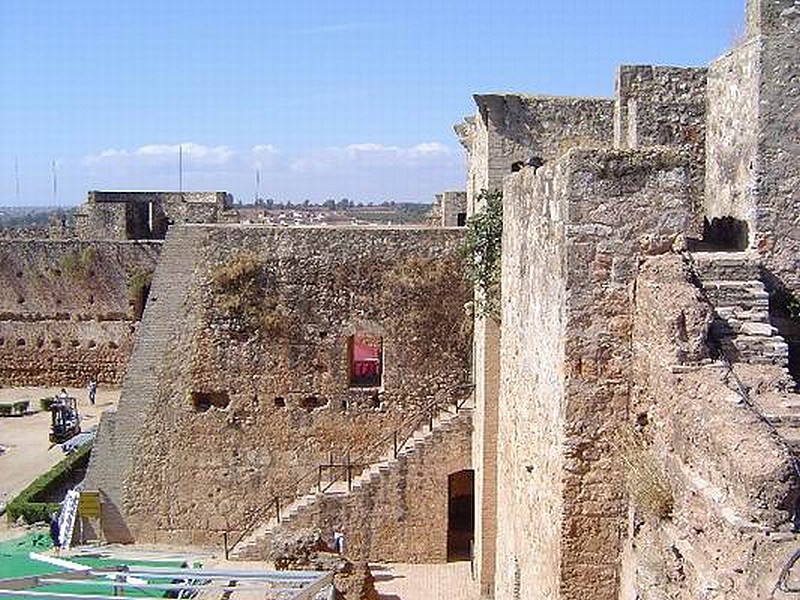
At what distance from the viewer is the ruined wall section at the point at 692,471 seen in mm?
4941

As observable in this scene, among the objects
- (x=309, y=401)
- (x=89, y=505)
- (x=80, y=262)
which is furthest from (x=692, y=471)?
(x=80, y=262)

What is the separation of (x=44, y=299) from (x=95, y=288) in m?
1.48

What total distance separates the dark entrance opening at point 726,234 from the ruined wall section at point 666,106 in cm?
167

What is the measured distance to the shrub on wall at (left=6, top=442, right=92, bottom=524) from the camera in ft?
59.1

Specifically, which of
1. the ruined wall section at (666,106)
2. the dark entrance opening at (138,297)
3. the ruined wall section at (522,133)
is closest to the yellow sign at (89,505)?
the ruined wall section at (522,133)

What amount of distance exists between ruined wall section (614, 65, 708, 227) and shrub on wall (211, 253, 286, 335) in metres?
6.99

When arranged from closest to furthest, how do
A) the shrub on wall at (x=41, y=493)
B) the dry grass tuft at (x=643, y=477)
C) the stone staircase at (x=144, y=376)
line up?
1. the dry grass tuft at (x=643, y=477)
2. the stone staircase at (x=144, y=376)
3. the shrub on wall at (x=41, y=493)

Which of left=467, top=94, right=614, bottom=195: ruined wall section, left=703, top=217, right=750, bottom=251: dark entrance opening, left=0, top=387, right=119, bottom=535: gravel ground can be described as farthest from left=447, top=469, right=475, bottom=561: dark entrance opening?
left=0, top=387, right=119, bottom=535: gravel ground

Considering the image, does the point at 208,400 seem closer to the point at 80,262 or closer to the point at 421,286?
the point at 421,286

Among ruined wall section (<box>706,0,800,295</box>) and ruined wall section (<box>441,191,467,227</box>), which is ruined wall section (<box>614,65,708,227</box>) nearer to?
ruined wall section (<box>706,0,800,295</box>)

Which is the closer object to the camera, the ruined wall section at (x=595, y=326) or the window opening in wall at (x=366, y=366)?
the ruined wall section at (x=595, y=326)

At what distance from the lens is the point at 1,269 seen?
92.6ft

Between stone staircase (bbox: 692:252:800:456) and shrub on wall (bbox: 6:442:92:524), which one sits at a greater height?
stone staircase (bbox: 692:252:800:456)

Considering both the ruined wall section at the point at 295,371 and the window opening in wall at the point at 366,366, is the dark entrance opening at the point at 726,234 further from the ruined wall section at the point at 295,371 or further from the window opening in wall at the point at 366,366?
the window opening in wall at the point at 366,366
